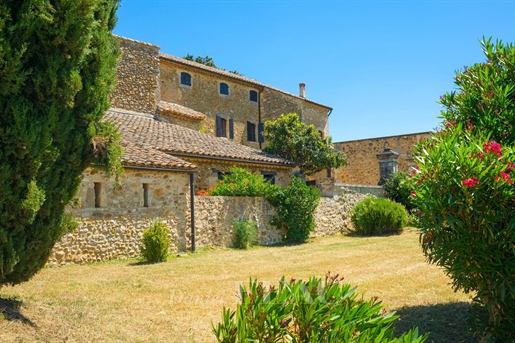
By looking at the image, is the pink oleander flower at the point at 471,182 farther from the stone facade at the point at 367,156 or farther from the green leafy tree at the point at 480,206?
the stone facade at the point at 367,156

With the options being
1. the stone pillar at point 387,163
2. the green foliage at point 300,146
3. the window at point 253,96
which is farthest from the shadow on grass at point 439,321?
the window at point 253,96

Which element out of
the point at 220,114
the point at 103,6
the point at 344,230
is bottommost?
the point at 344,230

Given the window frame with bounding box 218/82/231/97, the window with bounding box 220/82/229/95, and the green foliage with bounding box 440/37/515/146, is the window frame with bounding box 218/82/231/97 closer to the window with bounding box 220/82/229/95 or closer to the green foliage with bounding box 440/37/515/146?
the window with bounding box 220/82/229/95

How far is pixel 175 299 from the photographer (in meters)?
6.82

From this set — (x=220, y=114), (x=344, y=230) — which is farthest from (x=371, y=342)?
(x=220, y=114)

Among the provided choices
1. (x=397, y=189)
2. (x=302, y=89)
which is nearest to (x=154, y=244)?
(x=397, y=189)

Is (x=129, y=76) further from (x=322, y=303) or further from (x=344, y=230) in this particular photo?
(x=322, y=303)

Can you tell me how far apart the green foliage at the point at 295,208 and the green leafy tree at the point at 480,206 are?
11.1 meters

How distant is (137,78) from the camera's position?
2220 centimetres

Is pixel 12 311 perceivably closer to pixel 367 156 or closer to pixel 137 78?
pixel 137 78

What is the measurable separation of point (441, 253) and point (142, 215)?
961cm

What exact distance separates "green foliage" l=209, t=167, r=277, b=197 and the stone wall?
8465 mm

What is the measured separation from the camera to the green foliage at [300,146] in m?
22.6

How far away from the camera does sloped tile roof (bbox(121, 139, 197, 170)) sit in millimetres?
11891
